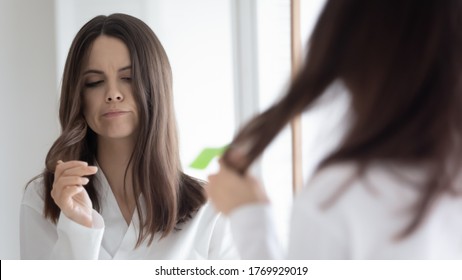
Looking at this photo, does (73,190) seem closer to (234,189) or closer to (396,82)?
(234,189)

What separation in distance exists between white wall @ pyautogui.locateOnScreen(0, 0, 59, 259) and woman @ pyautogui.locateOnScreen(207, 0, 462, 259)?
0.96 metres

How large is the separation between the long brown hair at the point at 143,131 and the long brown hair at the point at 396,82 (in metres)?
0.55

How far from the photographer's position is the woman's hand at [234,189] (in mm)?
510

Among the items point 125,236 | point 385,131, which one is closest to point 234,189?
point 385,131

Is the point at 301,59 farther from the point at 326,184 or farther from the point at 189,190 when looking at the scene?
the point at 189,190

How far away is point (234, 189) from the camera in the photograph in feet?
1.69

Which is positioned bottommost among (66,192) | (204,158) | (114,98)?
(204,158)

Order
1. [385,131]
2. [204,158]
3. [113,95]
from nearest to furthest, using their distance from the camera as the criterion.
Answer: [385,131]
[113,95]
[204,158]

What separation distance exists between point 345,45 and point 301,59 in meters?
0.06

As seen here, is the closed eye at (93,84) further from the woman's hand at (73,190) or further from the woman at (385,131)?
the woman at (385,131)

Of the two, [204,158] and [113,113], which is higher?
[113,113]

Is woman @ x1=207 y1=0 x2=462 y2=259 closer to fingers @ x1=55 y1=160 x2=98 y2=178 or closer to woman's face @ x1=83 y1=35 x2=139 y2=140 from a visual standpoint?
fingers @ x1=55 y1=160 x2=98 y2=178

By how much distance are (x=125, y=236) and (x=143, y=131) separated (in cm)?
18

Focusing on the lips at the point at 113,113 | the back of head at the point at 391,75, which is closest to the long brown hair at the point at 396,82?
the back of head at the point at 391,75
